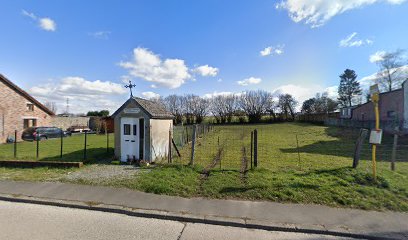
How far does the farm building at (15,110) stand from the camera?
818 inches

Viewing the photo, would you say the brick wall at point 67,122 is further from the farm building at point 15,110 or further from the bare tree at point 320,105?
the bare tree at point 320,105

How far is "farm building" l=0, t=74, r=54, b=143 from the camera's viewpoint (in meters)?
20.8

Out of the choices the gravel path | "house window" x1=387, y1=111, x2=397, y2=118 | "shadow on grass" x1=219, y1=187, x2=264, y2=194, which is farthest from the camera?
Answer: "house window" x1=387, y1=111, x2=397, y2=118

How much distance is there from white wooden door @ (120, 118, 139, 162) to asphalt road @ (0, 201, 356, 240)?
4.90 m

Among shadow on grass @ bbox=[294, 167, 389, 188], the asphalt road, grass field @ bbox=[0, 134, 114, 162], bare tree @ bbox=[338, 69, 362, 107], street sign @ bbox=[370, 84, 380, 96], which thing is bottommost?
the asphalt road

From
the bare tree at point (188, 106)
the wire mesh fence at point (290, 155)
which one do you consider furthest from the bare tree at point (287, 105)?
the wire mesh fence at point (290, 155)

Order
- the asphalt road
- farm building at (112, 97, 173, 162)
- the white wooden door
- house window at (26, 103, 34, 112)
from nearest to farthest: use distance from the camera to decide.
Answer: the asphalt road → farm building at (112, 97, 173, 162) → the white wooden door → house window at (26, 103, 34, 112)

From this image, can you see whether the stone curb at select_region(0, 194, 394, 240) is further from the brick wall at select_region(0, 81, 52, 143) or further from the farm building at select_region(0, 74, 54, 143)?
the farm building at select_region(0, 74, 54, 143)

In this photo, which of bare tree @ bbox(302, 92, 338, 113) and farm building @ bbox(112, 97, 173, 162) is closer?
farm building @ bbox(112, 97, 173, 162)

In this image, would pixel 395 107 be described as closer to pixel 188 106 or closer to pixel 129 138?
pixel 129 138

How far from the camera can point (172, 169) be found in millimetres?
7797

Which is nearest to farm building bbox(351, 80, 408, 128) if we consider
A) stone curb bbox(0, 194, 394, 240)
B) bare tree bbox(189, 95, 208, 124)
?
stone curb bbox(0, 194, 394, 240)

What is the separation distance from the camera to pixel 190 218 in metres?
4.53

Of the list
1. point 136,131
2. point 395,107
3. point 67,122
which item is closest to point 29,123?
point 67,122
